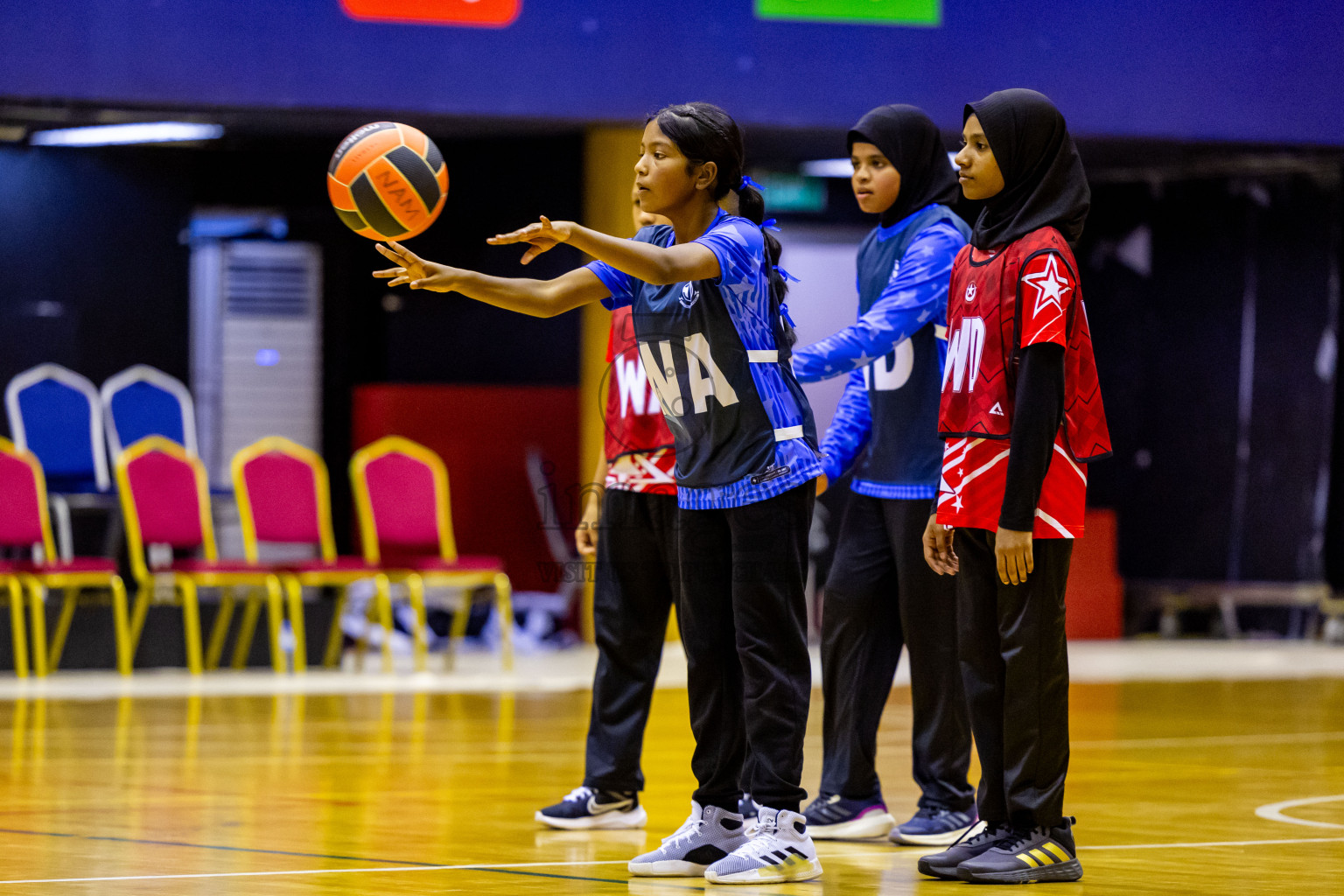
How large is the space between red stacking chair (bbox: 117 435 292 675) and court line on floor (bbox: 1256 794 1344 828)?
4855 millimetres

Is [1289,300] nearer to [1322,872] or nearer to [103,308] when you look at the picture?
[103,308]

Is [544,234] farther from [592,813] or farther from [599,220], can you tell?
[599,220]

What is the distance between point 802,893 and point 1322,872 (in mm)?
1034

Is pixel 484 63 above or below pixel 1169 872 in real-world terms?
above

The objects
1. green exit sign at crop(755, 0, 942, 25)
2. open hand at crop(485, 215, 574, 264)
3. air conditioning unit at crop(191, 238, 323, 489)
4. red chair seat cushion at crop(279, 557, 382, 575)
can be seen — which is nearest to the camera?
open hand at crop(485, 215, 574, 264)

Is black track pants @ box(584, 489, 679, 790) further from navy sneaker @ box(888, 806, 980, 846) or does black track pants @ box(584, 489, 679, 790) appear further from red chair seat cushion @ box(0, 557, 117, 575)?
red chair seat cushion @ box(0, 557, 117, 575)

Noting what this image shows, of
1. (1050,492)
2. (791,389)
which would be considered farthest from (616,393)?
(1050,492)

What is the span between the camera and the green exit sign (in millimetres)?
8961

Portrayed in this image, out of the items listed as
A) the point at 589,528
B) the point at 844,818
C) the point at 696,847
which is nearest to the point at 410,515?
the point at 589,528

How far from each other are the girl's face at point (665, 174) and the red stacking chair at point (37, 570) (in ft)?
17.0

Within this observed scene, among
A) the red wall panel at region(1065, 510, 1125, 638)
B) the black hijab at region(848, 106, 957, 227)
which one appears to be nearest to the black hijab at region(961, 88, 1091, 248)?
the black hijab at region(848, 106, 957, 227)

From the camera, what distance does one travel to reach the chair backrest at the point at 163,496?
8.07 m

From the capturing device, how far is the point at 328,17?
842 centimetres

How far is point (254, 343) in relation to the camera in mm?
10531
